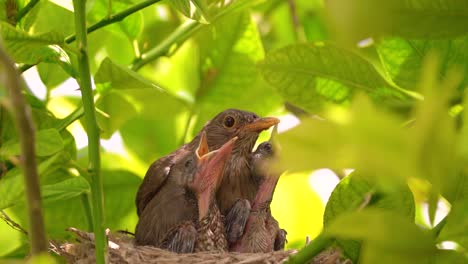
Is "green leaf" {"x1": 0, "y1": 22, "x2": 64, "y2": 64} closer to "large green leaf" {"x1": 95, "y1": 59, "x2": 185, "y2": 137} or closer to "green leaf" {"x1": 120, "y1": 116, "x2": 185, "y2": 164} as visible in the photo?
"large green leaf" {"x1": 95, "y1": 59, "x2": 185, "y2": 137}

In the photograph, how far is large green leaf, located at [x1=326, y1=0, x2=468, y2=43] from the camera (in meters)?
0.48

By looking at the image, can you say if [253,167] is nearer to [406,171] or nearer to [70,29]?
[70,29]

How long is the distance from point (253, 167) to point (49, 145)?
47.2 inches

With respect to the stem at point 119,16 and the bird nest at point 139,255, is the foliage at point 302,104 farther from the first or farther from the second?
the bird nest at point 139,255

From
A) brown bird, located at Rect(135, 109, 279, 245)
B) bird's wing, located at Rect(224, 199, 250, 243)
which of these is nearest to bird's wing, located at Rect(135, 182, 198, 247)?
brown bird, located at Rect(135, 109, 279, 245)

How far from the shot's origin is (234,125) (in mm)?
2178

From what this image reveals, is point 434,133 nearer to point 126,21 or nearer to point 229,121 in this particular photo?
point 126,21

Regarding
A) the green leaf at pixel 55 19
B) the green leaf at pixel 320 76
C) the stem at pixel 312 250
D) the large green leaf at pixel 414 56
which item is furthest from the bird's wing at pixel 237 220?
the stem at pixel 312 250

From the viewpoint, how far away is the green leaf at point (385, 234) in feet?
1.82

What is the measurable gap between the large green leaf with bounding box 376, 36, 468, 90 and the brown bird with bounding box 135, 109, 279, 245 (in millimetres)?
1036

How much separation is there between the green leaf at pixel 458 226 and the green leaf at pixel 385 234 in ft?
0.26

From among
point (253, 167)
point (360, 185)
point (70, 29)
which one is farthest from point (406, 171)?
point (253, 167)

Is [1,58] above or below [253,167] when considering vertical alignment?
above

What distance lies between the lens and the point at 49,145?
3.50 ft
